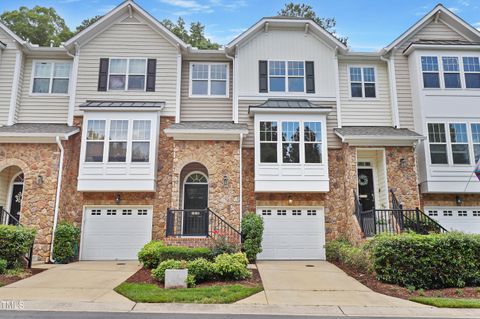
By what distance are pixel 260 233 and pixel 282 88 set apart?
6.71 m

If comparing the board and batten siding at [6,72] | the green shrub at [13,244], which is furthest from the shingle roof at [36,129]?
the green shrub at [13,244]

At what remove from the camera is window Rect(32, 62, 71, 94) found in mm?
15586

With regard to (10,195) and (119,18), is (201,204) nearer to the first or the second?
(10,195)

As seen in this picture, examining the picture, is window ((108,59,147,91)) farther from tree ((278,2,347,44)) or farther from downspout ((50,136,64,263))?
tree ((278,2,347,44))

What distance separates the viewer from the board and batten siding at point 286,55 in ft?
51.2

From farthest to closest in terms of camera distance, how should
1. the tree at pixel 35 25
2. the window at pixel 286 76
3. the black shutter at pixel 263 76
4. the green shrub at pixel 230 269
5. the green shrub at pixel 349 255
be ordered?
the tree at pixel 35 25
the window at pixel 286 76
the black shutter at pixel 263 76
the green shrub at pixel 349 255
the green shrub at pixel 230 269

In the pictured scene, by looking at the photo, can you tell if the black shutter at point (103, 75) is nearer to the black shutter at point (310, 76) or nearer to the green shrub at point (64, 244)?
the green shrub at point (64, 244)

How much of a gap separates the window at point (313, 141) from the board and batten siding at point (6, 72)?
12755mm

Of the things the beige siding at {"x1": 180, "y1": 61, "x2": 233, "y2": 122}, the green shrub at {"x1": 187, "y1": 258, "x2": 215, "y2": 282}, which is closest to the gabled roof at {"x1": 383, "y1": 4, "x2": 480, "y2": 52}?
the beige siding at {"x1": 180, "y1": 61, "x2": 233, "y2": 122}

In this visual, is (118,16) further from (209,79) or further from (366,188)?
(366,188)

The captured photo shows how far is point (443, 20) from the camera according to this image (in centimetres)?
1617

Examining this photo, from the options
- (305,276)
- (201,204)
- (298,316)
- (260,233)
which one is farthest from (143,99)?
(298,316)

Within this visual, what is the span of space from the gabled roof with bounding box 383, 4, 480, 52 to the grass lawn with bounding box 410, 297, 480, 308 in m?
11.3

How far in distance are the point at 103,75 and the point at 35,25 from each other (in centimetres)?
1591
